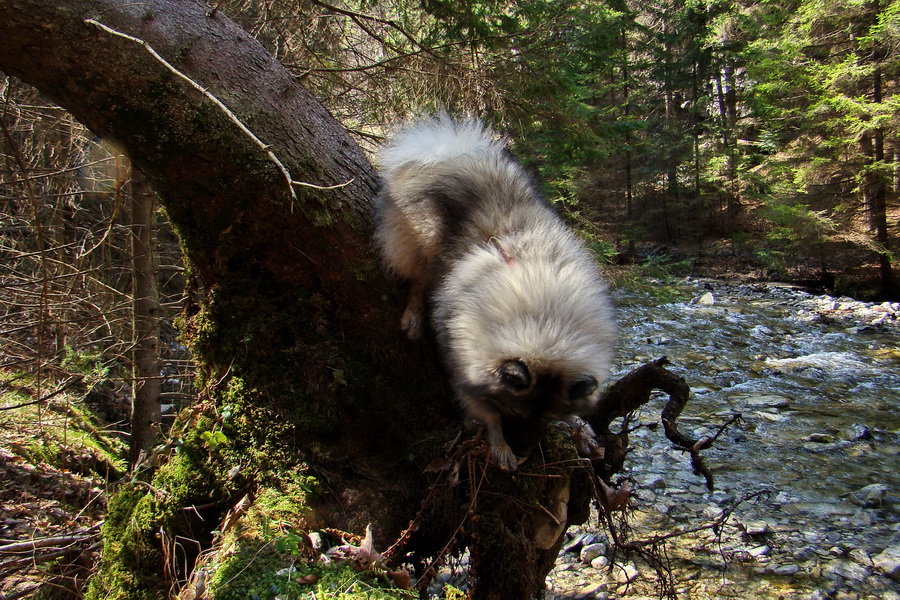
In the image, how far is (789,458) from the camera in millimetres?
5840

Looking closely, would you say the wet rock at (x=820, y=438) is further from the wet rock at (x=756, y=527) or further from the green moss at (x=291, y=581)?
the green moss at (x=291, y=581)

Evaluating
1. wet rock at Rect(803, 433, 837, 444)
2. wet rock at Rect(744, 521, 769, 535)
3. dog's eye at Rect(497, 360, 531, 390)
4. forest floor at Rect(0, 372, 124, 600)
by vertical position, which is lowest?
wet rock at Rect(803, 433, 837, 444)

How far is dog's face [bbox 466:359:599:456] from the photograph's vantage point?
2588 millimetres

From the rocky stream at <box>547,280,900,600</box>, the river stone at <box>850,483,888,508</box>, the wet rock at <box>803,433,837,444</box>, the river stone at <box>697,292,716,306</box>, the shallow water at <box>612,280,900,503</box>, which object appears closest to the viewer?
the rocky stream at <box>547,280,900,600</box>

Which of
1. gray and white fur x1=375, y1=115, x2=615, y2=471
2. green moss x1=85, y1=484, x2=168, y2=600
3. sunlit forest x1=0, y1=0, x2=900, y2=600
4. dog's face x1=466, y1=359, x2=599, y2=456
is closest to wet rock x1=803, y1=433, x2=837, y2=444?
sunlit forest x1=0, y1=0, x2=900, y2=600

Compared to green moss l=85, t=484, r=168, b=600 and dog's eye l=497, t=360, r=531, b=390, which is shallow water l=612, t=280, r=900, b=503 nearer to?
dog's eye l=497, t=360, r=531, b=390

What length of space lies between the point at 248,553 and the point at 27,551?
172 cm

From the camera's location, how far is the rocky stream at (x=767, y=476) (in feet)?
13.0

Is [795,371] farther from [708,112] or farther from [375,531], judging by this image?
[708,112]

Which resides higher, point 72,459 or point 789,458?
point 72,459

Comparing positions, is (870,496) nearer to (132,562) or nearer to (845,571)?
(845,571)

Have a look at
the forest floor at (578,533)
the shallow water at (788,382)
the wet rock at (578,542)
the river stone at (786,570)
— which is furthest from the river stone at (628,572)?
the shallow water at (788,382)

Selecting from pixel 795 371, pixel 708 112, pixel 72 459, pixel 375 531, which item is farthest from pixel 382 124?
pixel 708 112

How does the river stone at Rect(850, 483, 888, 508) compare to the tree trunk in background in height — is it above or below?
below
